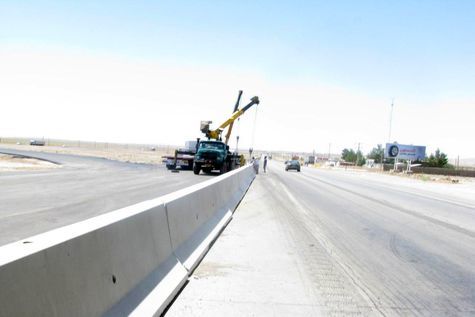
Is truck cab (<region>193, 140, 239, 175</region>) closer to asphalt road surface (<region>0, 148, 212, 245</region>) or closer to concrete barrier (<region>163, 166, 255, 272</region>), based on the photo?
asphalt road surface (<region>0, 148, 212, 245</region>)

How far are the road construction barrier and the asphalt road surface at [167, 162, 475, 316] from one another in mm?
386

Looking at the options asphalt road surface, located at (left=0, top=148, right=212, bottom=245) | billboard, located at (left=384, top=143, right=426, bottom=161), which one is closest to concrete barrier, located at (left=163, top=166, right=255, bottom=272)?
asphalt road surface, located at (left=0, top=148, right=212, bottom=245)

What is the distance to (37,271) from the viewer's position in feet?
10.8

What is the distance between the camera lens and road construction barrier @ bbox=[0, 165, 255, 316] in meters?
3.18

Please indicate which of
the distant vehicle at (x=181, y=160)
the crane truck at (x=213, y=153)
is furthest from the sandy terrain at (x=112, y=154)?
the crane truck at (x=213, y=153)

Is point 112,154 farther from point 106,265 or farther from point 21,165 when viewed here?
point 106,265

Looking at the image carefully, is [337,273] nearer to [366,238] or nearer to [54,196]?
[366,238]

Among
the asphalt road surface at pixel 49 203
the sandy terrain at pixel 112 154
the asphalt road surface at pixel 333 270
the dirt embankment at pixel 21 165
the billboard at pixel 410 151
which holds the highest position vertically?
the billboard at pixel 410 151

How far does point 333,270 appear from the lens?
311 inches

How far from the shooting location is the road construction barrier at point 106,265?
3184mm

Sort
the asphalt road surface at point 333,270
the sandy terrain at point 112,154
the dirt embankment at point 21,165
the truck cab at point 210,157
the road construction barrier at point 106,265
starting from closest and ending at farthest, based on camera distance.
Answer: the road construction barrier at point 106,265 → the asphalt road surface at point 333,270 → the dirt embankment at point 21,165 → the truck cab at point 210,157 → the sandy terrain at point 112,154

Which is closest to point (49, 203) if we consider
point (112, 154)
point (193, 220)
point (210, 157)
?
point (193, 220)

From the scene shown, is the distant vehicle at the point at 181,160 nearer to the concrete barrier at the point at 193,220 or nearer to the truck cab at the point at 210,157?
the truck cab at the point at 210,157

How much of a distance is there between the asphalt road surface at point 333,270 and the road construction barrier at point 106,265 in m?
0.39
